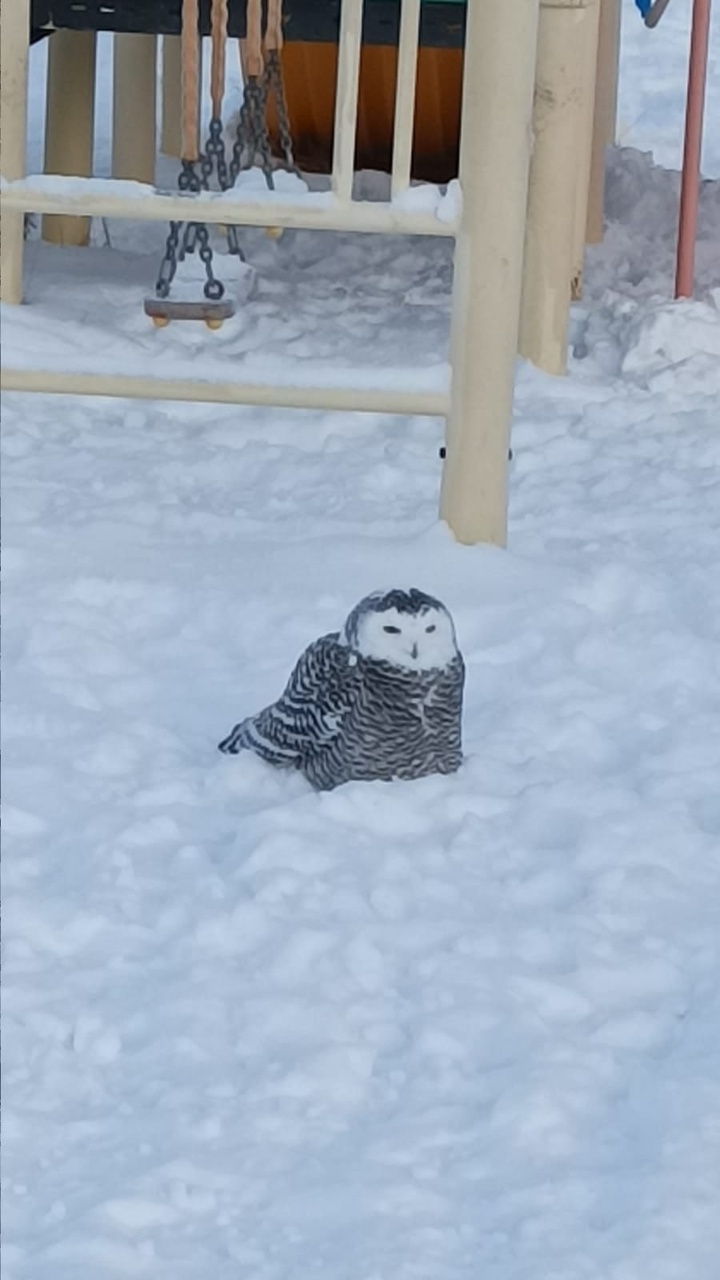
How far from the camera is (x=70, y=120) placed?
5594 mm

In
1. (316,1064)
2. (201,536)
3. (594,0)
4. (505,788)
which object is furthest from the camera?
(594,0)

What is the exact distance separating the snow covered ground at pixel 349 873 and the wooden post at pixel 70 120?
66.2 inches

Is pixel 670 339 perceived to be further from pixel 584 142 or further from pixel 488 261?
pixel 488 261

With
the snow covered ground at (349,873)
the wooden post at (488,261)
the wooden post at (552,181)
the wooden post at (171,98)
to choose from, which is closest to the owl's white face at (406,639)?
the snow covered ground at (349,873)

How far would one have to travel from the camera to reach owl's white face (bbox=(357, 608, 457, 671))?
95.9 inches

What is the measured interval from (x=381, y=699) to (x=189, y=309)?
173cm

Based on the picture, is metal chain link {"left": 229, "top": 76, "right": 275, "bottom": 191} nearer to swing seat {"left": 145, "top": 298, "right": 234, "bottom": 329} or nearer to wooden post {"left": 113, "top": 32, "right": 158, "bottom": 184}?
swing seat {"left": 145, "top": 298, "right": 234, "bottom": 329}

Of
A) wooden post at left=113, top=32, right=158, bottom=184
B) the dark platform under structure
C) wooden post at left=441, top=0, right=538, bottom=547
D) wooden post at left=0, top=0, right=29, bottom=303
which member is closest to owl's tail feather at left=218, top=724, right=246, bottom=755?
wooden post at left=441, top=0, right=538, bottom=547

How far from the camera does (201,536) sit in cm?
329

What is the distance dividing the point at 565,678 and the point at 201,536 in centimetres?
73

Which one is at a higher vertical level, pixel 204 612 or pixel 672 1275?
pixel 204 612

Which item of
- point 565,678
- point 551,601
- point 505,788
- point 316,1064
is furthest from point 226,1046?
point 551,601

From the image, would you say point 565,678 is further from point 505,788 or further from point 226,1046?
point 226,1046

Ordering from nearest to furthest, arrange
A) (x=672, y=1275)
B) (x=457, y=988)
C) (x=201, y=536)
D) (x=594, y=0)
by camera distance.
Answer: (x=672, y=1275)
(x=457, y=988)
(x=201, y=536)
(x=594, y=0)
